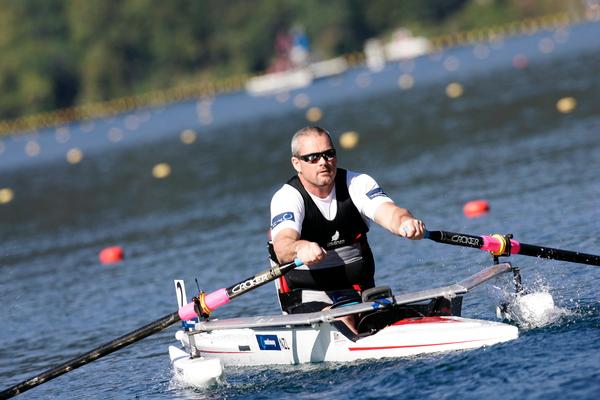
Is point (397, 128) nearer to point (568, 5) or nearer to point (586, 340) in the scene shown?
point (586, 340)

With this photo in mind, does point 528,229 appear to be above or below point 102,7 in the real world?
below

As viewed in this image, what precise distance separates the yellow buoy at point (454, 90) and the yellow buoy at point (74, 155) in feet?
52.9

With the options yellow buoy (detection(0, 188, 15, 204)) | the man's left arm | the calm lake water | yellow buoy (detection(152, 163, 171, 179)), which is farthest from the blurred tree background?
the man's left arm

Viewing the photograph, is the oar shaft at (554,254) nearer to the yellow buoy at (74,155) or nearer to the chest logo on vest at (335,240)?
the chest logo on vest at (335,240)

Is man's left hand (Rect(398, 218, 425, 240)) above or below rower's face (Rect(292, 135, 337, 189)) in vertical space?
below

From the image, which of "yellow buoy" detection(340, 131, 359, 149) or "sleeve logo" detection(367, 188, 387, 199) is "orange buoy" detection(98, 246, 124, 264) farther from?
"yellow buoy" detection(340, 131, 359, 149)

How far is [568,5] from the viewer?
107m

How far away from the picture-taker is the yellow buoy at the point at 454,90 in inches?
1816

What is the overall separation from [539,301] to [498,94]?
1242 inches

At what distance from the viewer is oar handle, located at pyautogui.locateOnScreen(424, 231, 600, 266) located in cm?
1116

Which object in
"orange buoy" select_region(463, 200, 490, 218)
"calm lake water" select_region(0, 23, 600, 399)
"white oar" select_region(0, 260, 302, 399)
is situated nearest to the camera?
"calm lake water" select_region(0, 23, 600, 399)

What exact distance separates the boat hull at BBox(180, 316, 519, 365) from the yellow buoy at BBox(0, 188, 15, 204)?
26.7m

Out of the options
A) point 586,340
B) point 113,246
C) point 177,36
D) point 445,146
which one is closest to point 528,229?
point 586,340

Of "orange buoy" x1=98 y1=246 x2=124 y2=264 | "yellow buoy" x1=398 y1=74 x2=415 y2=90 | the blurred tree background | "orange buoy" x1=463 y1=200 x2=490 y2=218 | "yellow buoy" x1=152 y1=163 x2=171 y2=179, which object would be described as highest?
the blurred tree background
